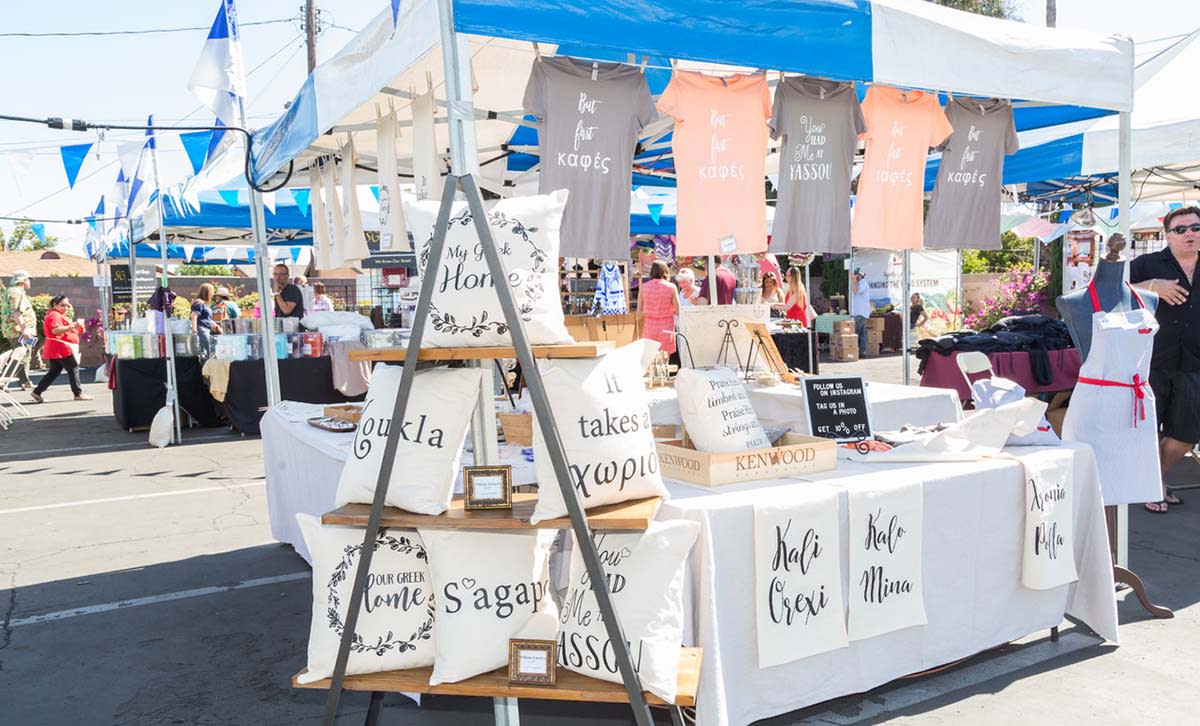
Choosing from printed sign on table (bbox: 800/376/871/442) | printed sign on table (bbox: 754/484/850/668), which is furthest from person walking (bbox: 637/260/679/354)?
printed sign on table (bbox: 754/484/850/668)

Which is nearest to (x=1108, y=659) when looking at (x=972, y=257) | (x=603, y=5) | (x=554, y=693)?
(x=554, y=693)

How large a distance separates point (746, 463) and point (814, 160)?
7.14 ft

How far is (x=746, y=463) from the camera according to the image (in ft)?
9.73

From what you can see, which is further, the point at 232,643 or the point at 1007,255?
the point at 1007,255

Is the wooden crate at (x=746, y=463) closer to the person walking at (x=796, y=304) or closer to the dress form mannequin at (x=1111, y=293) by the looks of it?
the dress form mannequin at (x=1111, y=293)

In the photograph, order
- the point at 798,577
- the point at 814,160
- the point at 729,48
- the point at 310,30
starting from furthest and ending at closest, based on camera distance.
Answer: the point at 310,30 < the point at 814,160 < the point at 729,48 < the point at 798,577

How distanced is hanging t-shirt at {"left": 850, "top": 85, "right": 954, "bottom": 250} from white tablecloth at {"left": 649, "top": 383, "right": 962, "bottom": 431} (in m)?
0.88

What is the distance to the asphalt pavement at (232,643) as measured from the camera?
3.11 meters

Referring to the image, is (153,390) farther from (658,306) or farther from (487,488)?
(487,488)

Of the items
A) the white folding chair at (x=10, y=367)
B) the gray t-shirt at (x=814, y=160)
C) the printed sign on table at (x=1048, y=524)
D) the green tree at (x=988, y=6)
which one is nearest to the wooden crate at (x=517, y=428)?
the gray t-shirt at (x=814, y=160)

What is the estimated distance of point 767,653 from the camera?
2.74 metres

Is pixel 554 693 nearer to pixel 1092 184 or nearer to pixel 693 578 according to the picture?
pixel 693 578

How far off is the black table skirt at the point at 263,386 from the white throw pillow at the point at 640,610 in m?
7.64

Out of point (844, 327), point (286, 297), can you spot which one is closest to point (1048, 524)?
point (286, 297)
